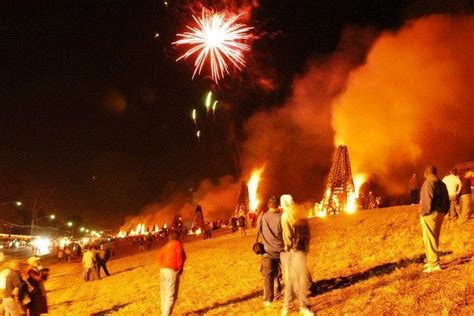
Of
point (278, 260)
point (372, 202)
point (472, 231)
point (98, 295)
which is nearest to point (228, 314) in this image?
point (278, 260)

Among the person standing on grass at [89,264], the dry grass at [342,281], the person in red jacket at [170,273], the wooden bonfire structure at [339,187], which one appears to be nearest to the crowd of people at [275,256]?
the person in red jacket at [170,273]

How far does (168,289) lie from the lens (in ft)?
30.0

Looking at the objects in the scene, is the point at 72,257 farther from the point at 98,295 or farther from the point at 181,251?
the point at 181,251

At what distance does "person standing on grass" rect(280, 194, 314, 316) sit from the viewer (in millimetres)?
7824

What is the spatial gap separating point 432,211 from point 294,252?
Result: 3023 mm

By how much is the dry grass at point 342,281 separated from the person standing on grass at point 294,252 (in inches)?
24.1

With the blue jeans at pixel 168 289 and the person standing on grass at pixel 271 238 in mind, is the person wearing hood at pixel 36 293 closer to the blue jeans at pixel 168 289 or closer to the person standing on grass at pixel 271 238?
the blue jeans at pixel 168 289

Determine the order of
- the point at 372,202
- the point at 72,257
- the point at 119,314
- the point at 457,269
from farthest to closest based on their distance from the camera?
1. the point at 72,257
2. the point at 372,202
3. the point at 119,314
4. the point at 457,269

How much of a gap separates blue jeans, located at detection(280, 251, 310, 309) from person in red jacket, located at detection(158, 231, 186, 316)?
2294mm

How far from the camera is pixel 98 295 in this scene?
18078 mm

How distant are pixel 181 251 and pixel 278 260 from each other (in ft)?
6.33

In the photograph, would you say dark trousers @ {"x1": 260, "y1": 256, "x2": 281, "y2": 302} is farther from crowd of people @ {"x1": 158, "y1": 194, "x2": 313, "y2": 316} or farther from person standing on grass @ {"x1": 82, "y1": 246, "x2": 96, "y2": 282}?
person standing on grass @ {"x1": 82, "y1": 246, "x2": 96, "y2": 282}

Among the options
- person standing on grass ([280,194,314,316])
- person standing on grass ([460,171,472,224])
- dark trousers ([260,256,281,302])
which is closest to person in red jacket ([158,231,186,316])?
dark trousers ([260,256,281,302])

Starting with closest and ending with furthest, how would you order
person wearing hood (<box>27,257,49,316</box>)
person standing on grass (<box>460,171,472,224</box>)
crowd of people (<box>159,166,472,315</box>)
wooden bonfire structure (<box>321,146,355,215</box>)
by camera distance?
1. crowd of people (<box>159,166,472,315</box>)
2. person wearing hood (<box>27,257,49,316</box>)
3. person standing on grass (<box>460,171,472,224</box>)
4. wooden bonfire structure (<box>321,146,355,215</box>)
